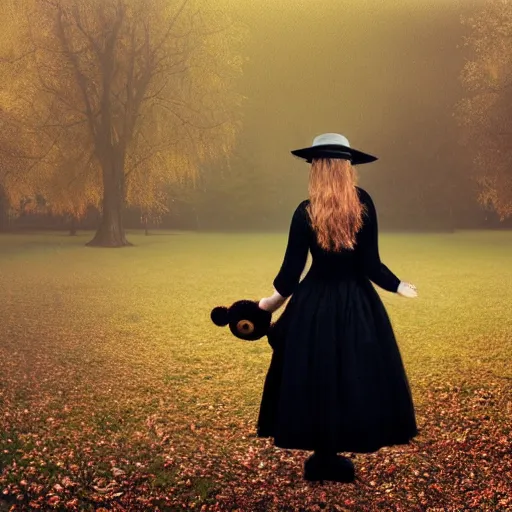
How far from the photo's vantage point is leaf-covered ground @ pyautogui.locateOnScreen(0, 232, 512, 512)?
3912mm

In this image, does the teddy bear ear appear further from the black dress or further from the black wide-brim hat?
the black wide-brim hat

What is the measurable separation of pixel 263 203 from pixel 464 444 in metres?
55.8

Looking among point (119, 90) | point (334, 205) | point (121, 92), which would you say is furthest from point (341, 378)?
point (119, 90)

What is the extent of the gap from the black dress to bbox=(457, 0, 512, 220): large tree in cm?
2520

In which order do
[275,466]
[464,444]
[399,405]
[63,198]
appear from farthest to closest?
[63,198] → [464,444] → [275,466] → [399,405]

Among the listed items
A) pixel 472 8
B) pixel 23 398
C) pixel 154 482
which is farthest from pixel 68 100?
pixel 154 482

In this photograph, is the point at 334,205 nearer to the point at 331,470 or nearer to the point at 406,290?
the point at 406,290

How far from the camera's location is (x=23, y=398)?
6.05 m

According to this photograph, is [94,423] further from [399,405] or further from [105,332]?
[105,332]

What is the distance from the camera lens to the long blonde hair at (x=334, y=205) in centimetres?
389

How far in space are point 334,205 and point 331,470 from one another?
1.71 m

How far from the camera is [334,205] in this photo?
389cm

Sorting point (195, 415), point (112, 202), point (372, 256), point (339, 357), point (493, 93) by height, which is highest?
point (493, 93)

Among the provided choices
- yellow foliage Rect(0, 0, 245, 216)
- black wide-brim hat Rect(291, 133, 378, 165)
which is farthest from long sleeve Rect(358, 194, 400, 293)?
yellow foliage Rect(0, 0, 245, 216)
